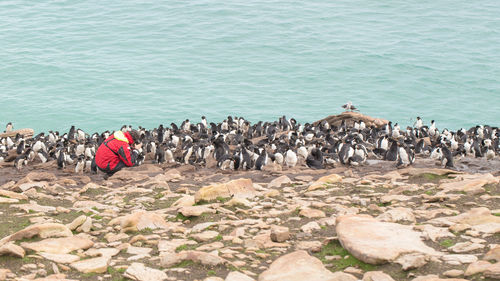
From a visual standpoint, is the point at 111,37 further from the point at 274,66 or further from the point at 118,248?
the point at 118,248

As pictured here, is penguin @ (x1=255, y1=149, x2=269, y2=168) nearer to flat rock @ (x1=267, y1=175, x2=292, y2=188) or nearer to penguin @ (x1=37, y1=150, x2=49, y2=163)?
flat rock @ (x1=267, y1=175, x2=292, y2=188)

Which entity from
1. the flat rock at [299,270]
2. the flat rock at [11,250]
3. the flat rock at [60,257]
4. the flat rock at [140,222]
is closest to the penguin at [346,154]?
the flat rock at [140,222]

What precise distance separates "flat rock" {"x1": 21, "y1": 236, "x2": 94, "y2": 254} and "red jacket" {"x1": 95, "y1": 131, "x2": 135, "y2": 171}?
7.79 m

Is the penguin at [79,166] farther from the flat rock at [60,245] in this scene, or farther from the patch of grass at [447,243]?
the patch of grass at [447,243]

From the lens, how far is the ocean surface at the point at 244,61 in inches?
1866

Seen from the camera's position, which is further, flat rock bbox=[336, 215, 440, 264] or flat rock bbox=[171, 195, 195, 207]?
flat rock bbox=[171, 195, 195, 207]

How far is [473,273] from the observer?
22.4 ft

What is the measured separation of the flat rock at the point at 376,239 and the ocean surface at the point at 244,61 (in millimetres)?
36485

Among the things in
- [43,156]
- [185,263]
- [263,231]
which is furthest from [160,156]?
[185,263]

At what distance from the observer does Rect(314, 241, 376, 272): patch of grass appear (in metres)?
7.63

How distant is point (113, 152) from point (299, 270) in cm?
1067

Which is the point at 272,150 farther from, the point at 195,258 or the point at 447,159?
the point at 195,258

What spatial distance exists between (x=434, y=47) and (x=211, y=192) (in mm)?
59567

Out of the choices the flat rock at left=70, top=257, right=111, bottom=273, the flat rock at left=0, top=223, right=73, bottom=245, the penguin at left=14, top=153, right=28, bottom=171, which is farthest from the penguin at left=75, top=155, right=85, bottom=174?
the flat rock at left=70, top=257, right=111, bottom=273
